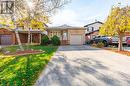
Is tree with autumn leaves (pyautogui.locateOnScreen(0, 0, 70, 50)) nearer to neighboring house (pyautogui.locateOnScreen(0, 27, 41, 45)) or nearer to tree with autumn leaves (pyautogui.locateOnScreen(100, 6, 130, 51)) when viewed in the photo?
tree with autumn leaves (pyautogui.locateOnScreen(100, 6, 130, 51))

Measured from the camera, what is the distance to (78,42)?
40125 millimetres

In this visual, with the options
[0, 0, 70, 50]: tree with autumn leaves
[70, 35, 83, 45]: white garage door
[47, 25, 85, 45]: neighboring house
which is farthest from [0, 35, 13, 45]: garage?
[0, 0, 70, 50]: tree with autumn leaves

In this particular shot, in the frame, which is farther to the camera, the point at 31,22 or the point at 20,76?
the point at 31,22

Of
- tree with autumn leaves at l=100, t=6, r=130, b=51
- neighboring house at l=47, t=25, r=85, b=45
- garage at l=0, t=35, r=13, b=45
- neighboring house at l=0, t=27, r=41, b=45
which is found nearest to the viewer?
tree with autumn leaves at l=100, t=6, r=130, b=51

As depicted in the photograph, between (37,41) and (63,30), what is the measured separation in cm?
635

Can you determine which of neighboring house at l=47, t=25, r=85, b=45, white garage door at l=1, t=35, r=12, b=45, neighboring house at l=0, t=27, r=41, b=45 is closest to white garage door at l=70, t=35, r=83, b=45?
neighboring house at l=47, t=25, r=85, b=45

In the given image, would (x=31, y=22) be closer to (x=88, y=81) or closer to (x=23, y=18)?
(x=23, y=18)

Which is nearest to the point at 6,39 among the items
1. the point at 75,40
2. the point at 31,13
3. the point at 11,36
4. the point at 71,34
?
the point at 11,36

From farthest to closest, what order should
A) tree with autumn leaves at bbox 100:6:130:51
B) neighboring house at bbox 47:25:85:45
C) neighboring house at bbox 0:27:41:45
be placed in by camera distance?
neighboring house at bbox 0:27:41:45
neighboring house at bbox 47:25:85:45
tree with autumn leaves at bbox 100:6:130:51

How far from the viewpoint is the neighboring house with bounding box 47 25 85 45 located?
3994 centimetres

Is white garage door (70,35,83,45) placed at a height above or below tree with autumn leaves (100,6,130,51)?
below

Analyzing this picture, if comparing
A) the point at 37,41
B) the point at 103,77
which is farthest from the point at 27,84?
the point at 37,41

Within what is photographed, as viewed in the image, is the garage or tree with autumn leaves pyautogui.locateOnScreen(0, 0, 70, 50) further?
the garage

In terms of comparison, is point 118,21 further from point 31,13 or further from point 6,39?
point 6,39
